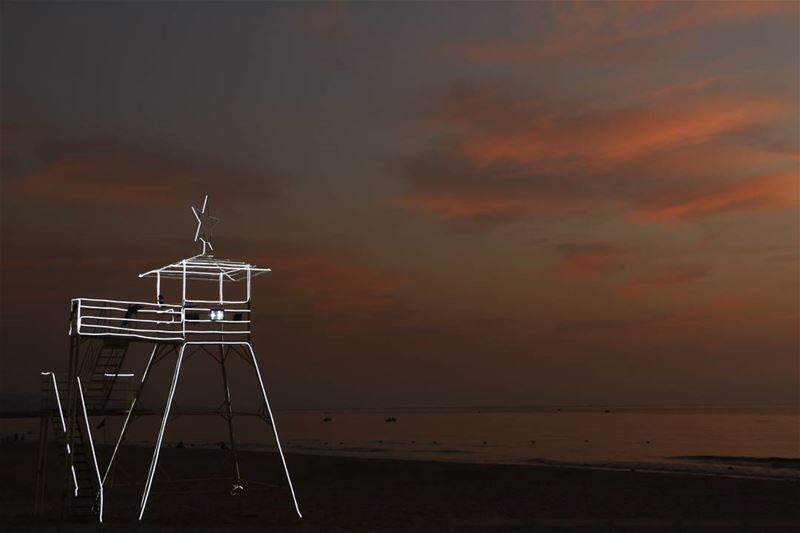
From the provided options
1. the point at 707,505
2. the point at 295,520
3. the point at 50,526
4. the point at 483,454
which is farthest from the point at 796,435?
the point at 50,526

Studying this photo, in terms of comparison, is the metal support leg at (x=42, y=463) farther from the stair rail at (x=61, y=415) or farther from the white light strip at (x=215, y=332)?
the white light strip at (x=215, y=332)

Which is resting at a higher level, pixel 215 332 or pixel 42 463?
pixel 215 332

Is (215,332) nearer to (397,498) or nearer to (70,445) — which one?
Result: (70,445)

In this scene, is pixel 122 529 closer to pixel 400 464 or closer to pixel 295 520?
pixel 295 520

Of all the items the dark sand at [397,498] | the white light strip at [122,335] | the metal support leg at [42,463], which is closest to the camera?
the white light strip at [122,335]

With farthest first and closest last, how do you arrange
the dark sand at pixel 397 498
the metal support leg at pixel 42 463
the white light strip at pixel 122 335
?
the dark sand at pixel 397 498 → the metal support leg at pixel 42 463 → the white light strip at pixel 122 335

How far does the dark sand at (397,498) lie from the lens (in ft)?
78.2

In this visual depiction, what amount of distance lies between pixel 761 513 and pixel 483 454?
37.7 meters

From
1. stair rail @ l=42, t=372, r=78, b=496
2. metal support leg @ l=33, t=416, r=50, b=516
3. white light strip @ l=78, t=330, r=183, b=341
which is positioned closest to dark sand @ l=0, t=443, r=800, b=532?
metal support leg @ l=33, t=416, r=50, b=516

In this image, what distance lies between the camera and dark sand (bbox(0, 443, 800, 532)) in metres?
23.8

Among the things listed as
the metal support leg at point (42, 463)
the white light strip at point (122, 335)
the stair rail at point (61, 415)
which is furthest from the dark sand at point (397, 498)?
the white light strip at point (122, 335)

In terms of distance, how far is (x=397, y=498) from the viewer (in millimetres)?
31422

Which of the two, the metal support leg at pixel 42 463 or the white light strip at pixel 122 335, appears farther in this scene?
the metal support leg at pixel 42 463

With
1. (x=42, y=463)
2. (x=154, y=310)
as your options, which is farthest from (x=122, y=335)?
(x=42, y=463)
